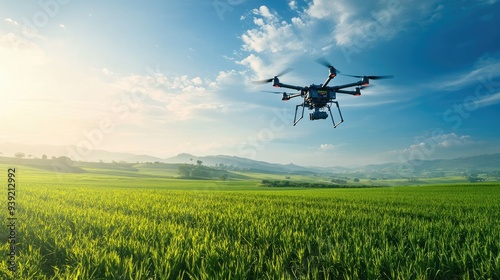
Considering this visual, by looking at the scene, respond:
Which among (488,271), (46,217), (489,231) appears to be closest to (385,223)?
(489,231)

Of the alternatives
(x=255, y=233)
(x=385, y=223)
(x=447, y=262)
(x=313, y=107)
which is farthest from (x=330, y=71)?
(x=447, y=262)

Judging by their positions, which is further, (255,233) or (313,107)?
(313,107)

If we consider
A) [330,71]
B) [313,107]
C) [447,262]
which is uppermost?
[330,71]

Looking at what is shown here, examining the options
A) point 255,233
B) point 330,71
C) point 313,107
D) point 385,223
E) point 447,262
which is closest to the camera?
point 447,262

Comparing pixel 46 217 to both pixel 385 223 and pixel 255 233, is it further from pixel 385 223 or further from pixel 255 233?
pixel 385 223

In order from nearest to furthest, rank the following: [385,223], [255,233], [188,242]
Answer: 1. [188,242]
2. [255,233]
3. [385,223]

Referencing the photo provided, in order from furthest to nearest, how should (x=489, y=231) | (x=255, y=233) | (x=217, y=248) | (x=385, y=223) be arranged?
1. (x=385, y=223)
2. (x=489, y=231)
3. (x=255, y=233)
4. (x=217, y=248)

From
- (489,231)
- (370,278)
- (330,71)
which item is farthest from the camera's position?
(330,71)

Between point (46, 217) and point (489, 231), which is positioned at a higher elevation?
point (489, 231)

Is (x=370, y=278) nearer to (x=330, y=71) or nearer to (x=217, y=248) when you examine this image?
(x=217, y=248)

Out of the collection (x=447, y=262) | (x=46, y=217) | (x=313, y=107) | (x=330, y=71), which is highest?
(x=330, y=71)
